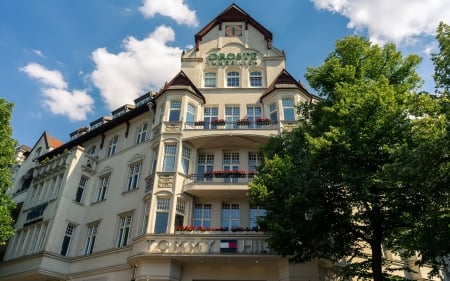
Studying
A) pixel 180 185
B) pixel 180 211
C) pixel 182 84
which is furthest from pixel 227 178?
pixel 182 84

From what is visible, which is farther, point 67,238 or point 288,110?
point 67,238

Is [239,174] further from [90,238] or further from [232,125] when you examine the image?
[90,238]

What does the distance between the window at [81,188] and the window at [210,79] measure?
11.9 metres

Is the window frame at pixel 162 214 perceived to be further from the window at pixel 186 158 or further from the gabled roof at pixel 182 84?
the gabled roof at pixel 182 84

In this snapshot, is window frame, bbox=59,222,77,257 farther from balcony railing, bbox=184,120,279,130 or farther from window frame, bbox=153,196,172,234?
balcony railing, bbox=184,120,279,130

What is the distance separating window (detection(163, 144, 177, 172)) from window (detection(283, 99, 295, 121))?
7604 millimetres

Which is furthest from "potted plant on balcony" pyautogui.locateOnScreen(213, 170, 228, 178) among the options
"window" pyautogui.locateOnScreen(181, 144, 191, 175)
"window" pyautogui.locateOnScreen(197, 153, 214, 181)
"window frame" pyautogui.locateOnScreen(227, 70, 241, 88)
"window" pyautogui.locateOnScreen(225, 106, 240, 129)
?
"window frame" pyautogui.locateOnScreen(227, 70, 241, 88)

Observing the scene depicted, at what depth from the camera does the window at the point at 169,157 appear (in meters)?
22.6

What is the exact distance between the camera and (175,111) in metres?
25.0

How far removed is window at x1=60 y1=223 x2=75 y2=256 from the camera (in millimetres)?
24422

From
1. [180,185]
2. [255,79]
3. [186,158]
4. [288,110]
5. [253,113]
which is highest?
[255,79]

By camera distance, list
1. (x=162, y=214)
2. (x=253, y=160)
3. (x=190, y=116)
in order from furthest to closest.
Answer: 1. (x=190, y=116)
2. (x=253, y=160)
3. (x=162, y=214)

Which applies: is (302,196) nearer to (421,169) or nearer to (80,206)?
(421,169)

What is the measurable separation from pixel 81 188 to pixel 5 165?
6017mm
